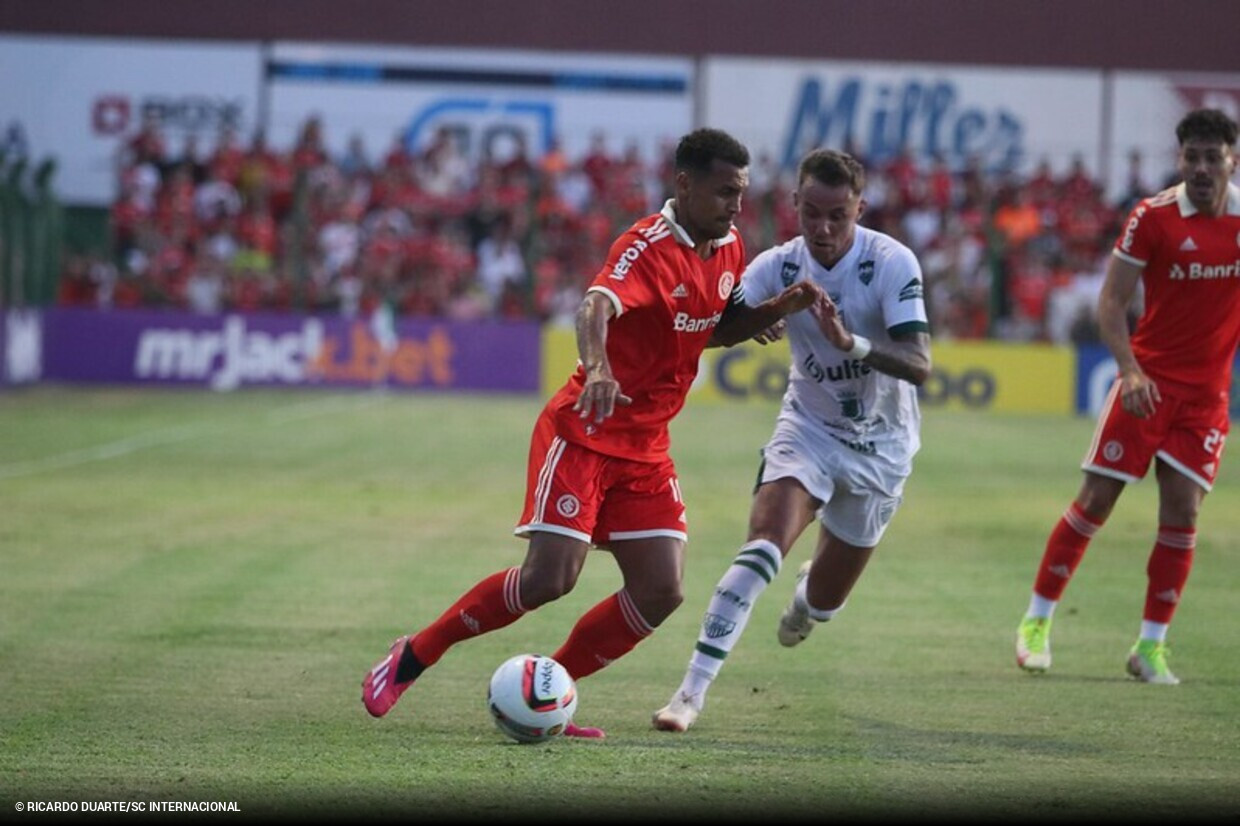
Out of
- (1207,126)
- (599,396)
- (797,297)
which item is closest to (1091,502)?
(1207,126)

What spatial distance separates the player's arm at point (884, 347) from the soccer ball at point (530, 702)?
164 cm

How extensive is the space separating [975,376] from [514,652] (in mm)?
22972

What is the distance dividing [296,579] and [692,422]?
1502 cm

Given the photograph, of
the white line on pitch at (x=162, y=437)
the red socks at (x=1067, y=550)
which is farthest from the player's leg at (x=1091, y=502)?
the white line on pitch at (x=162, y=437)

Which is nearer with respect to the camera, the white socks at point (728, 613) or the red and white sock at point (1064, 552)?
the white socks at point (728, 613)

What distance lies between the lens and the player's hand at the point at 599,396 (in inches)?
259

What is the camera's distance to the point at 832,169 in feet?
25.3

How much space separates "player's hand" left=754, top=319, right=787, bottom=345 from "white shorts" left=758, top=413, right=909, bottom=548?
54 centimetres

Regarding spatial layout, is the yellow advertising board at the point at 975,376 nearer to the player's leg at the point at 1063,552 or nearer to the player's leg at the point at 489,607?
the player's leg at the point at 1063,552

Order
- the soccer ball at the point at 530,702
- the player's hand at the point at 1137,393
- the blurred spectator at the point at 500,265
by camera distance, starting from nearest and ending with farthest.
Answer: the soccer ball at the point at 530,702, the player's hand at the point at 1137,393, the blurred spectator at the point at 500,265

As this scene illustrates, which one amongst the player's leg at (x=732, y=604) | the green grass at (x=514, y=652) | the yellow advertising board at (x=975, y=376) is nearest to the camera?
the green grass at (x=514, y=652)

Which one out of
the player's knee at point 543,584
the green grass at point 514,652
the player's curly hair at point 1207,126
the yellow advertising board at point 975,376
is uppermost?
the player's curly hair at point 1207,126

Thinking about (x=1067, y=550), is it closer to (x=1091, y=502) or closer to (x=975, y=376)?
(x=1091, y=502)

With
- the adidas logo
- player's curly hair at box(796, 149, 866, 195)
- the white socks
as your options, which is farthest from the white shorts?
the adidas logo
